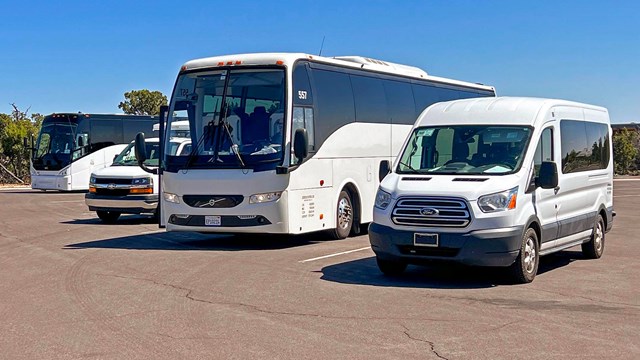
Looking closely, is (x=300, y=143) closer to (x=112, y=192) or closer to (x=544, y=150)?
(x=544, y=150)

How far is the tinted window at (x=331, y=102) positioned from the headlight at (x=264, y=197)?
160 cm

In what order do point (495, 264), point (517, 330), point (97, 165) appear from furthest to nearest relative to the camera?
point (97, 165) → point (495, 264) → point (517, 330)

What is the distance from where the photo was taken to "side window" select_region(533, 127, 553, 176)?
1191 cm

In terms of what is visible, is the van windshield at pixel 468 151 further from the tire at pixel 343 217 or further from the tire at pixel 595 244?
the tire at pixel 343 217

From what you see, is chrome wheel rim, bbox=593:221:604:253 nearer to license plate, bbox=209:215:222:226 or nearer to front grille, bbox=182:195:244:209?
front grille, bbox=182:195:244:209

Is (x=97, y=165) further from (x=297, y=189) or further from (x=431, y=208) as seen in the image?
(x=431, y=208)

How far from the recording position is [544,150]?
12.2 metres

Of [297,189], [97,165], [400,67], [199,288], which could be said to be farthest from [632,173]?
[199,288]

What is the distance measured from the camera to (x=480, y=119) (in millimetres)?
12445

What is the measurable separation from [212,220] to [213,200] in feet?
1.15

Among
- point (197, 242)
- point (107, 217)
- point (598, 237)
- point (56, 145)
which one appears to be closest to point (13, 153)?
point (56, 145)

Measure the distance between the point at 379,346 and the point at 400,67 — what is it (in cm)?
1323

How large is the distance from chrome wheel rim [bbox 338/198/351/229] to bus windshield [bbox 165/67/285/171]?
7.97 feet

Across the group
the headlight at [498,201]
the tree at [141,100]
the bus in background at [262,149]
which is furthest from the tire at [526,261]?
the tree at [141,100]
